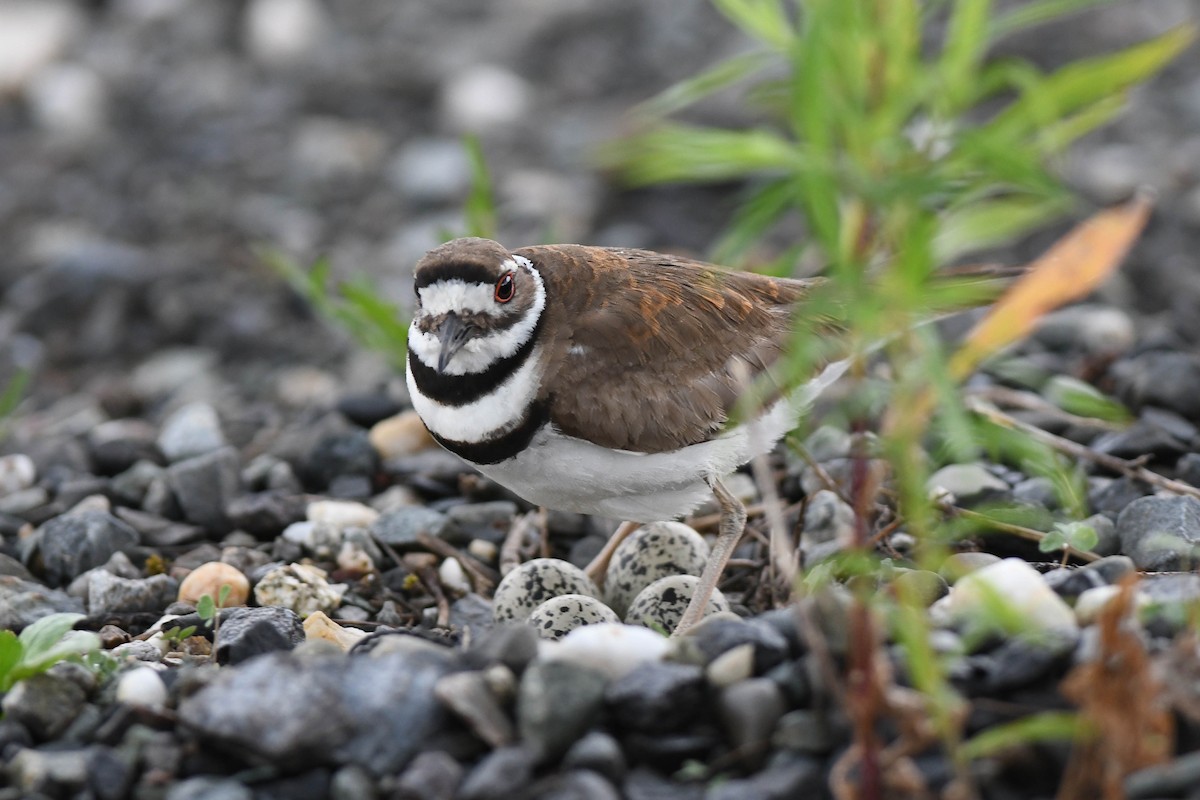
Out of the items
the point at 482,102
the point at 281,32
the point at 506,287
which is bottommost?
the point at 506,287

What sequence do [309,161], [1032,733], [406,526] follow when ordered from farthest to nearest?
[309,161] < [406,526] < [1032,733]

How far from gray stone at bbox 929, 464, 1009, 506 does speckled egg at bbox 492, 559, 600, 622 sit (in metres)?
1.30

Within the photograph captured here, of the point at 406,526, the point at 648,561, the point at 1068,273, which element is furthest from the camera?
the point at 406,526

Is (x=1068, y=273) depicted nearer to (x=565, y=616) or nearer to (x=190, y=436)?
(x=565, y=616)

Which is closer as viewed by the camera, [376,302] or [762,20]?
[762,20]

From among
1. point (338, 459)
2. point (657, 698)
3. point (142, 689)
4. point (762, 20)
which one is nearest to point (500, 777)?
point (657, 698)

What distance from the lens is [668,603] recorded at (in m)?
4.35

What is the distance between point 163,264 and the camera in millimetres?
8469

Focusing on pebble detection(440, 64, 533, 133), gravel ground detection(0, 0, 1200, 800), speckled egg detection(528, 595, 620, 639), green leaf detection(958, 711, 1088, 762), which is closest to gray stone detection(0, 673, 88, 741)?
gravel ground detection(0, 0, 1200, 800)

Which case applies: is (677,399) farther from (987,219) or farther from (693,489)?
(987,219)

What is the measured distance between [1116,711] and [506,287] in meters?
2.27

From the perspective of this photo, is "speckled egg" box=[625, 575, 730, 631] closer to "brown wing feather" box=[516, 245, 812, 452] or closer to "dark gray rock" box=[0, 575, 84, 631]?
"brown wing feather" box=[516, 245, 812, 452]

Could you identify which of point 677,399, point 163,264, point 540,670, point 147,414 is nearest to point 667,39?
point 163,264

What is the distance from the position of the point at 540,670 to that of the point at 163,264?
5.95m
